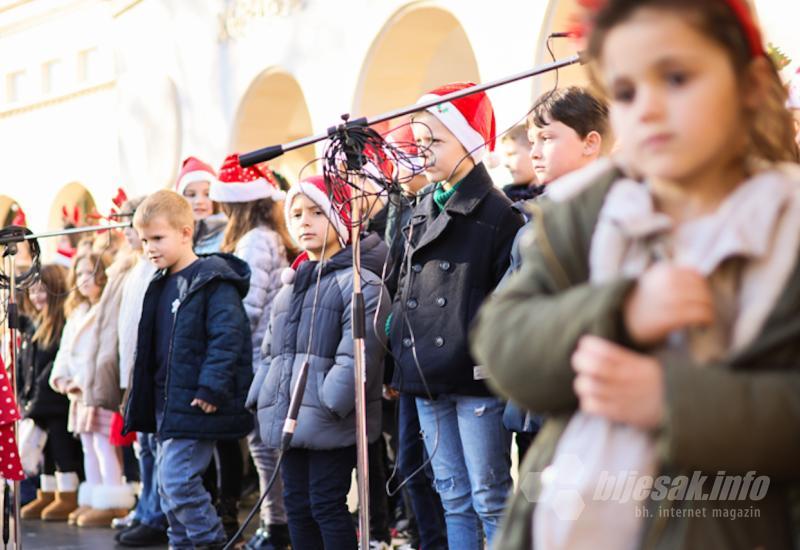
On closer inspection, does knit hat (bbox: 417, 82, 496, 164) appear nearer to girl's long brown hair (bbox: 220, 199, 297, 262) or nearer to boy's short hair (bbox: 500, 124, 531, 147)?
boy's short hair (bbox: 500, 124, 531, 147)

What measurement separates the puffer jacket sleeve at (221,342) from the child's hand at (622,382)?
3.84 m

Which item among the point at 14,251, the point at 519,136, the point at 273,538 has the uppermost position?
the point at 519,136

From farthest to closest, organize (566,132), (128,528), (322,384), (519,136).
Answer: (128,528), (519,136), (322,384), (566,132)

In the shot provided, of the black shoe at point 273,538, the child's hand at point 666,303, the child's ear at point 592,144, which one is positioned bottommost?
the black shoe at point 273,538

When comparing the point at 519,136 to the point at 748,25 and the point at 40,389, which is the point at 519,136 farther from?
the point at 748,25

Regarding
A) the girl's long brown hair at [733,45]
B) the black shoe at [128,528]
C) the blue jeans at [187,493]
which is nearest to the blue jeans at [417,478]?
the blue jeans at [187,493]

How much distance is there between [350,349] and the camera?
4465 mm

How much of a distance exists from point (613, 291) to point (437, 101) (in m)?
2.05

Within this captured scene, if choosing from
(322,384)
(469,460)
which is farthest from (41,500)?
(469,460)

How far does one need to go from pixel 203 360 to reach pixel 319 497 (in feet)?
3.65

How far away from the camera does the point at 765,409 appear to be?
4.86 ft

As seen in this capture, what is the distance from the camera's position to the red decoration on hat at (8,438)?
481 centimetres

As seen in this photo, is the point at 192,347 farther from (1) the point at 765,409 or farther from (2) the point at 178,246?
(1) the point at 765,409

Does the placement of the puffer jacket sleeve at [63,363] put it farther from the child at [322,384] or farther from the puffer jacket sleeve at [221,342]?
the child at [322,384]
